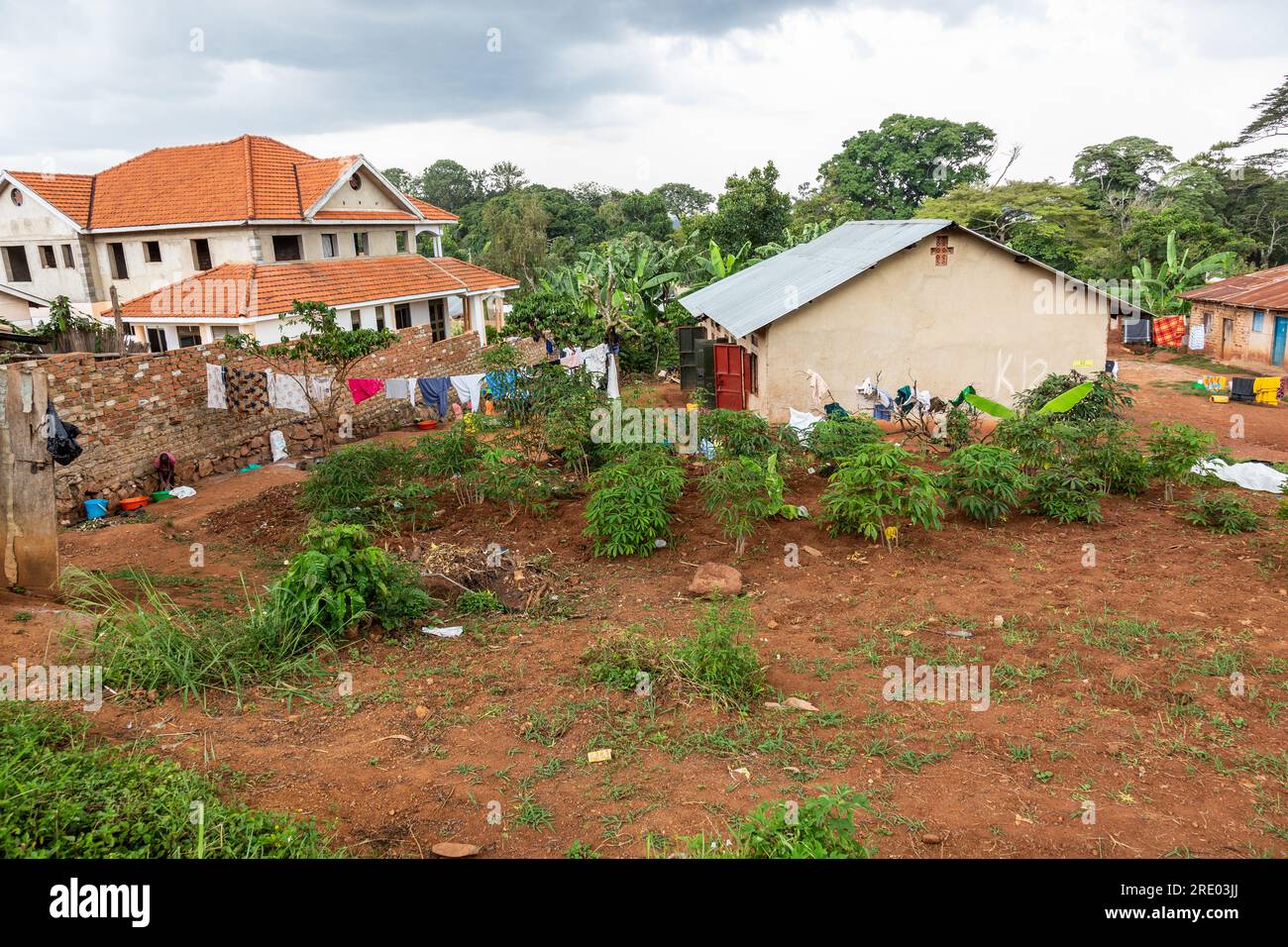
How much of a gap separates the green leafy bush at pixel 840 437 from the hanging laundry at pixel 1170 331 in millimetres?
20233

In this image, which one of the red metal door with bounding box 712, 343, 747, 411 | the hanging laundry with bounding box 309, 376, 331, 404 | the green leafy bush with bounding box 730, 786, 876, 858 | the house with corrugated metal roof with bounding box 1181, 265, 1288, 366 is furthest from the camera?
the house with corrugated metal roof with bounding box 1181, 265, 1288, 366

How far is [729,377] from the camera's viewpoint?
1784 cm

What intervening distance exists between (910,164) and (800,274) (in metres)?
31.0

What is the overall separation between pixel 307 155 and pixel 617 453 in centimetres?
2004

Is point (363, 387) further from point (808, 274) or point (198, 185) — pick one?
point (198, 185)

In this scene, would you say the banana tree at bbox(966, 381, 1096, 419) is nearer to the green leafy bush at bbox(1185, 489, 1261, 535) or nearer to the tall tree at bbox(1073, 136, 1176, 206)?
the green leafy bush at bbox(1185, 489, 1261, 535)

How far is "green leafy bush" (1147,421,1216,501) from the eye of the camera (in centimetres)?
1041

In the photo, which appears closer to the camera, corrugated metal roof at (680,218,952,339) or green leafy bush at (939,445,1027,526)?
green leafy bush at (939,445,1027,526)

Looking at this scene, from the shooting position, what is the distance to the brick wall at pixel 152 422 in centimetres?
1188

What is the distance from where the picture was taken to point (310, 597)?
6977mm

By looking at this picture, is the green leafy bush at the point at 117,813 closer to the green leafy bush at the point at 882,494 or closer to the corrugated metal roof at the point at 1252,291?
the green leafy bush at the point at 882,494

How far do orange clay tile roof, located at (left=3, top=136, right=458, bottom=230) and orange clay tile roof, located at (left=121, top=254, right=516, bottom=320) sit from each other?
147cm

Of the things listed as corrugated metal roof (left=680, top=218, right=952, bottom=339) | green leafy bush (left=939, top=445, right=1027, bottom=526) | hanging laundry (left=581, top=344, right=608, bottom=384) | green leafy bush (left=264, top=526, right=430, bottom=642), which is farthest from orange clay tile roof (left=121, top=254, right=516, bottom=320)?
green leafy bush (left=939, top=445, right=1027, bottom=526)
